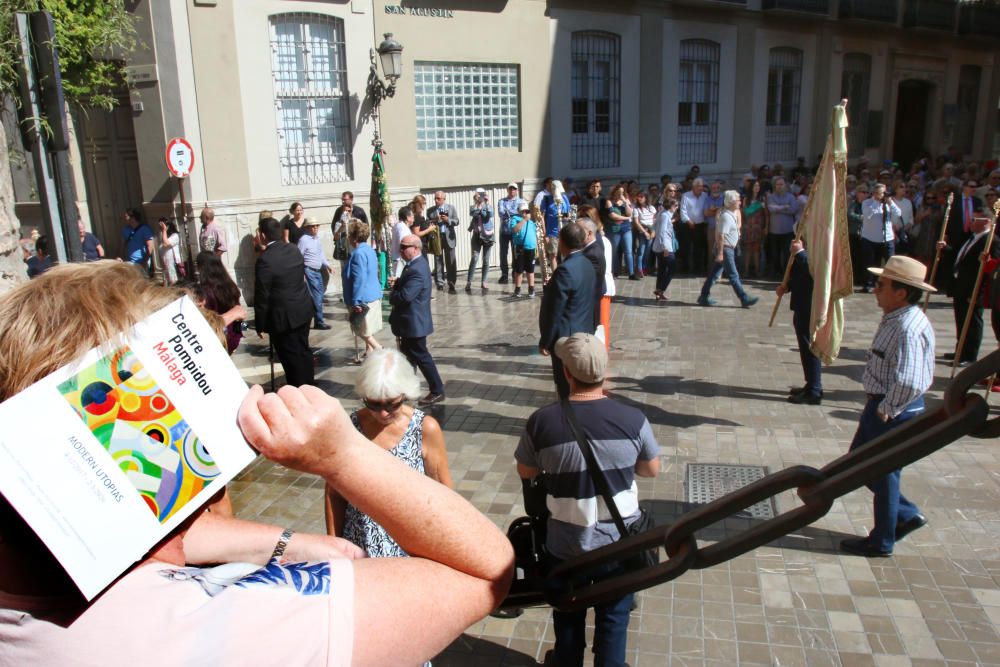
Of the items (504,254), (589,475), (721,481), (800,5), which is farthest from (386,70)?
(800,5)

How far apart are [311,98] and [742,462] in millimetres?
10404

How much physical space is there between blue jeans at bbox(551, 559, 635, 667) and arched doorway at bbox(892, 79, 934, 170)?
26.2 meters

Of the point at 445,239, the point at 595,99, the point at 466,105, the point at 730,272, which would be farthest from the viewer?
the point at 595,99

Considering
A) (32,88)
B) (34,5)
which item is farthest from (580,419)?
(34,5)

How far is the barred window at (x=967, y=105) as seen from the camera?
2645cm

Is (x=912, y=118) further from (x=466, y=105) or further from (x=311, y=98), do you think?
(x=311, y=98)

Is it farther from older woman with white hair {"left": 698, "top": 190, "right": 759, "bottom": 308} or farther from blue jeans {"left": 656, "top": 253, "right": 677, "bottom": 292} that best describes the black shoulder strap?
blue jeans {"left": 656, "top": 253, "right": 677, "bottom": 292}

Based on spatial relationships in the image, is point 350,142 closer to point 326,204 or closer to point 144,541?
point 326,204

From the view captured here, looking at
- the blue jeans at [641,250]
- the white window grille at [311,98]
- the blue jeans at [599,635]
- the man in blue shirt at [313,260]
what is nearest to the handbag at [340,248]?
the man in blue shirt at [313,260]

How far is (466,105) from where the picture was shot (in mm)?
15406

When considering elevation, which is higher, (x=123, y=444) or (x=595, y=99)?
(x=595, y=99)

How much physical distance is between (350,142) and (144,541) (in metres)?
13.6

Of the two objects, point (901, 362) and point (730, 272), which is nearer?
point (901, 362)

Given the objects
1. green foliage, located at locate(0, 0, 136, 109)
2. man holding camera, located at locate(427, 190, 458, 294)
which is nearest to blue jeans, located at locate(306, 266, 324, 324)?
man holding camera, located at locate(427, 190, 458, 294)
